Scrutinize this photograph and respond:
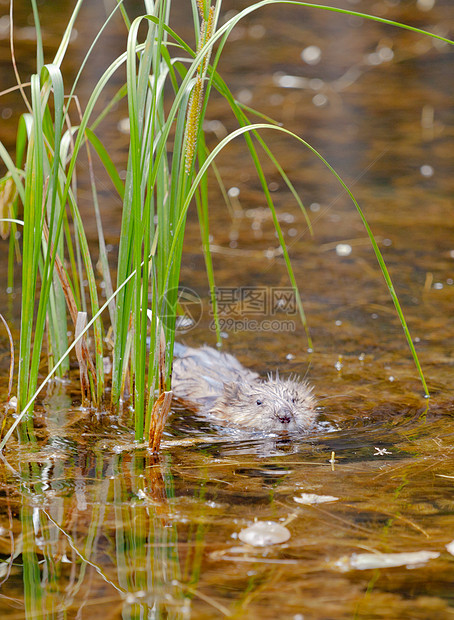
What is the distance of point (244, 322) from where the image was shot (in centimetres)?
533

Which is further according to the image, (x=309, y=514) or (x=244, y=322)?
(x=244, y=322)

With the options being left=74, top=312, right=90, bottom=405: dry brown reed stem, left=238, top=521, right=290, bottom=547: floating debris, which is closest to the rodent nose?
left=74, top=312, right=90, bottom=405: dry brown reed stem

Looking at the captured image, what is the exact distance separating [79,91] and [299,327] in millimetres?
5819

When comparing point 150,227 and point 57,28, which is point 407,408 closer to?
point 150,227

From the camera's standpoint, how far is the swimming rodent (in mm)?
3986

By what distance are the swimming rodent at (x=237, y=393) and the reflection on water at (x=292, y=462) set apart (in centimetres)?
16

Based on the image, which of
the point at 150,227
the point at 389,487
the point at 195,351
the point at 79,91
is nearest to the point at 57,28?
the point at 79,91

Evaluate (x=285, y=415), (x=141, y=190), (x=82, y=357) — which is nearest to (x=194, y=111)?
(x=141, y=190)

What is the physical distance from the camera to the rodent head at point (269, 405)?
394 cm

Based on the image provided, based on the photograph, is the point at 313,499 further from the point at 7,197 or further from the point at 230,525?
the point at 7,197

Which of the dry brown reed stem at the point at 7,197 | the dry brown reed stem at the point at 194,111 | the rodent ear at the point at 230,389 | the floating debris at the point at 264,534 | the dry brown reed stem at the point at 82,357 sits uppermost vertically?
the dry brown reed stem at the point at 194,111

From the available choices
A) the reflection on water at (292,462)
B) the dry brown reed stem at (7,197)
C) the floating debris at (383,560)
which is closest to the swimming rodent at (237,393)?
the reflection on water at (292,462)

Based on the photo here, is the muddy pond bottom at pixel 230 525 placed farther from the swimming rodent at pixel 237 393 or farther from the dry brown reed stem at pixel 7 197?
the dry brown reed stem at pixel 7 197

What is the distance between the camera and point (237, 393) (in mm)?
4273
